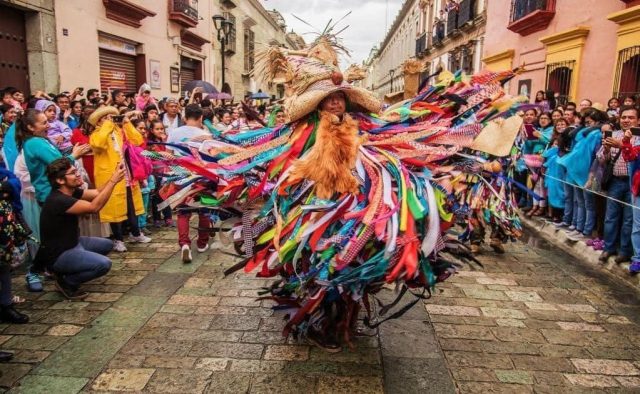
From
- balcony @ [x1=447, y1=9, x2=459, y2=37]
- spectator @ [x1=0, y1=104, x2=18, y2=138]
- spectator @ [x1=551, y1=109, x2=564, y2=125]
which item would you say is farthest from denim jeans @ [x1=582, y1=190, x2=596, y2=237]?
balcony @ [x1=447, y1=9, x2=459, y2=37]

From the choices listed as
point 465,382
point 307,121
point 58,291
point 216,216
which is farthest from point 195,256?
point 465,382

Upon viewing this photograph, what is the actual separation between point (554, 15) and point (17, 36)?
35.8 feet

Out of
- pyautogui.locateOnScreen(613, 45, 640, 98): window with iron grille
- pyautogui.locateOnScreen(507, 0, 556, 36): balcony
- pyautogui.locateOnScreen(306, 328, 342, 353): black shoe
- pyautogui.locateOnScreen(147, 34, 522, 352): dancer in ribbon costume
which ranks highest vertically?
pyautogui.locateOnScreen(507, 0, 556, 36): balcony

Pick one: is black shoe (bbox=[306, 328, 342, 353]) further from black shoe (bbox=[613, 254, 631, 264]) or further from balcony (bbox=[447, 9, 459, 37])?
balcony (bbox=[447, 9, 459, 37])

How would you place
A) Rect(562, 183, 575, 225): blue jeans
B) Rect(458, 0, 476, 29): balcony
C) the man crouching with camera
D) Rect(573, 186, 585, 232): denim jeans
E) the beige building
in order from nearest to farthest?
1. the man crouching with camera
2. Rect(573, 186, 585, 232): denim jeans
3. Rect(562, 183, 575, 225): blue jeans
4. the beige building
5. Rect(458, 0, 476, 29): balcony

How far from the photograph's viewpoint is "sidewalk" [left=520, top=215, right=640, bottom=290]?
4773 millimetres

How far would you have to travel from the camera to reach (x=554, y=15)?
11055 mm

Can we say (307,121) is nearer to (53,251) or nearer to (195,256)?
(53,251)

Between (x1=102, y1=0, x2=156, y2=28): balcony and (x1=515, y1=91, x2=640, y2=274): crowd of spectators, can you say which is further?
(x1=102, y1=0, x2=156, y2=28): balcony

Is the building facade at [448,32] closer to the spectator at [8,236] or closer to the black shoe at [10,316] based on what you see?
the spectator at [8,236]

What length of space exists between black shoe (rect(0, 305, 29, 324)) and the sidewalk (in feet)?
16.9

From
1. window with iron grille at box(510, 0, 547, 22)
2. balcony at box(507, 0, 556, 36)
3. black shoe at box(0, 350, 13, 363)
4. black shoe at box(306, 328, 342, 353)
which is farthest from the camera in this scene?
window with iron grille at box(510, 0, 547, 22)

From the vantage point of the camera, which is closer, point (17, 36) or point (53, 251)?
point (53, 251)

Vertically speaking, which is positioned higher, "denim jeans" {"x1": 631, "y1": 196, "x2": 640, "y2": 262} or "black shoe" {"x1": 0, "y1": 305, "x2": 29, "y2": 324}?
"denim jeans" {"x1": 631, "y1": 196, "x2": 640, "y2": 262}
